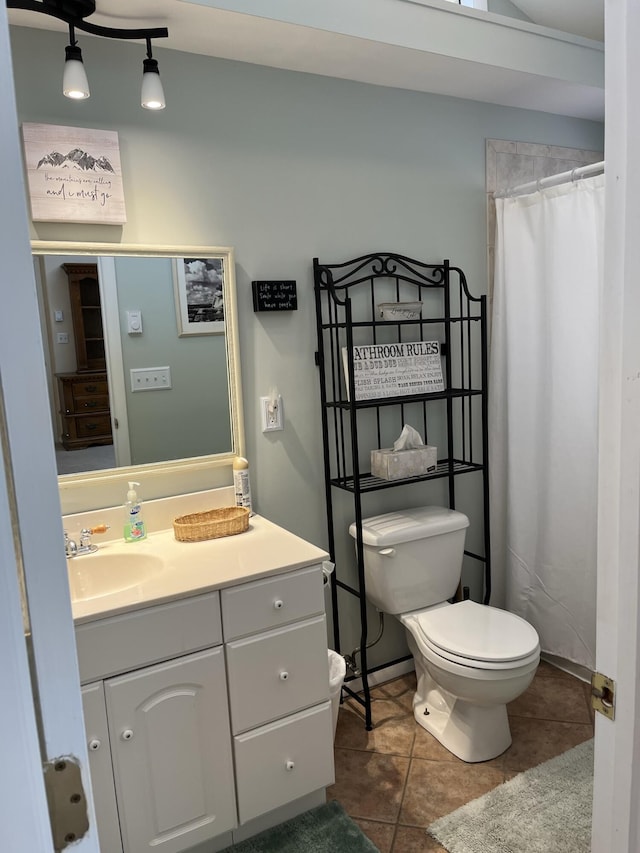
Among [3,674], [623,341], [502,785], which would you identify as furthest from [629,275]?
[502,785]

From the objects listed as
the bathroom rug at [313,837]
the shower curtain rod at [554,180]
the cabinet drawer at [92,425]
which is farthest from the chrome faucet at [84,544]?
the shower curtain rod at [554,180]

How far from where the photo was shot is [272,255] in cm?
234

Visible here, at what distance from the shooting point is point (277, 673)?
1873mm

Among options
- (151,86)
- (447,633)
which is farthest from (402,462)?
(151,86)

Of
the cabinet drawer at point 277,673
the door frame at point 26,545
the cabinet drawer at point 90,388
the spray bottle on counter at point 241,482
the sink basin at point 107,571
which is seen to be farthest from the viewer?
the spray bottle on counter at point 241,482

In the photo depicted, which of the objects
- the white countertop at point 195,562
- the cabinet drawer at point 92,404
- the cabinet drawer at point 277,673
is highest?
the cabinet drawer at point 92,404

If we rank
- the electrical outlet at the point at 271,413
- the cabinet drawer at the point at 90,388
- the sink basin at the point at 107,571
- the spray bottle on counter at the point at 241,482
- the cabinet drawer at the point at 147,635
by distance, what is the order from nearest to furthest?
the cabinet drawer at the point at 147,635
the sink basin at the point at 107,571
the cabinet drawer at the point at 90,388
the spray bottle on counter at the point at 241,482
the electrical outlet at the point at 271,413

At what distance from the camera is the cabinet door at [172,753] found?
1.66m

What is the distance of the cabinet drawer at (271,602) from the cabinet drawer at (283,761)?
31cm

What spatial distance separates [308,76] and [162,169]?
68cm

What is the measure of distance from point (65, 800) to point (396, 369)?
82.3 inches

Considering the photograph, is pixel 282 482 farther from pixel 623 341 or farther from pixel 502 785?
pixel 623 341

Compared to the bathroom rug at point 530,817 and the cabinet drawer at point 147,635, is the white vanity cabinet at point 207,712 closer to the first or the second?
the cabinet drawer at point 147,635

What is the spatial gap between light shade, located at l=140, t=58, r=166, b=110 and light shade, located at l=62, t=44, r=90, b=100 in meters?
0.18
